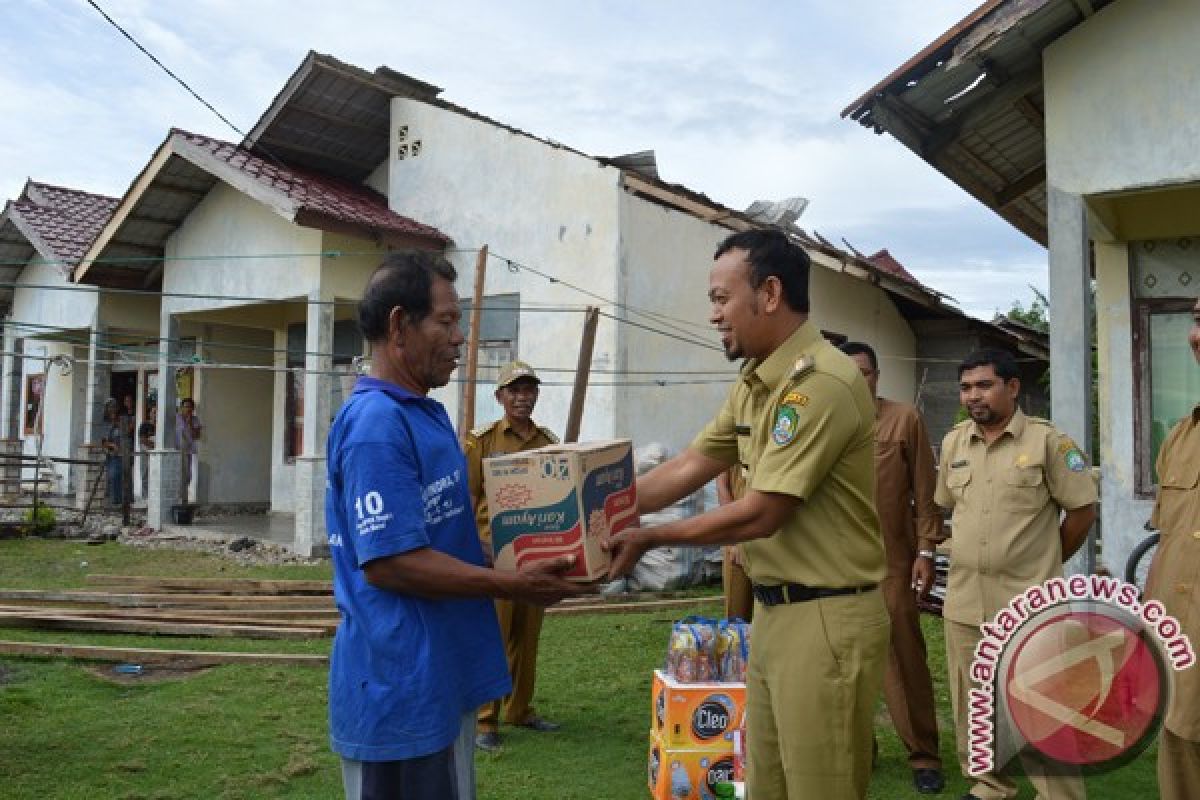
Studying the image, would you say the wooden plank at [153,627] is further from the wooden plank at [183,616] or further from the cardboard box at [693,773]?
the cardboard box at [693,773]

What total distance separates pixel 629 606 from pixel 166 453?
861cm

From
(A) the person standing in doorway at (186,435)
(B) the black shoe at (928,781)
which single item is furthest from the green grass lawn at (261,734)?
(A) the person standing in doorway at (186,435)

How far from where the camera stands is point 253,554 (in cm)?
1208

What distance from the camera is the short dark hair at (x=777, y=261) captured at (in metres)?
2.62

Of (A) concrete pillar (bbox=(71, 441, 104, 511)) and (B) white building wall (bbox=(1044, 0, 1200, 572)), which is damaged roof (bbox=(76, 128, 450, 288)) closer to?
(A) concrete pillar (bbox=(71, 441, 104, 511))

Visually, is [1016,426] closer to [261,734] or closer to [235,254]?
[261,734]

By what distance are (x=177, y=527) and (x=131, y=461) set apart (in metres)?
1.80

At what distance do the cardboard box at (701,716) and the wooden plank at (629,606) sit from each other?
14.7ft

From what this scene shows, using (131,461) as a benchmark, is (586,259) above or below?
above

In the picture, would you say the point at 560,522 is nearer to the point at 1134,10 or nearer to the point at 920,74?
the point at 920,74

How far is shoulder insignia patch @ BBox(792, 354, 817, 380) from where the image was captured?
254cm

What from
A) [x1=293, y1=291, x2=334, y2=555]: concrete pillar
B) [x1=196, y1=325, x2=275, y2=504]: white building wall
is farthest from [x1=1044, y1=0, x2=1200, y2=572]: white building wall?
[x1=196, y1=325, x2=275, y2=504]: white building wall

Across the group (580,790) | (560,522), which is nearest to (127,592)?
(580,790)

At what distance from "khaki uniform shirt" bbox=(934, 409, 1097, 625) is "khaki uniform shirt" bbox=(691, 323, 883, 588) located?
171cm
